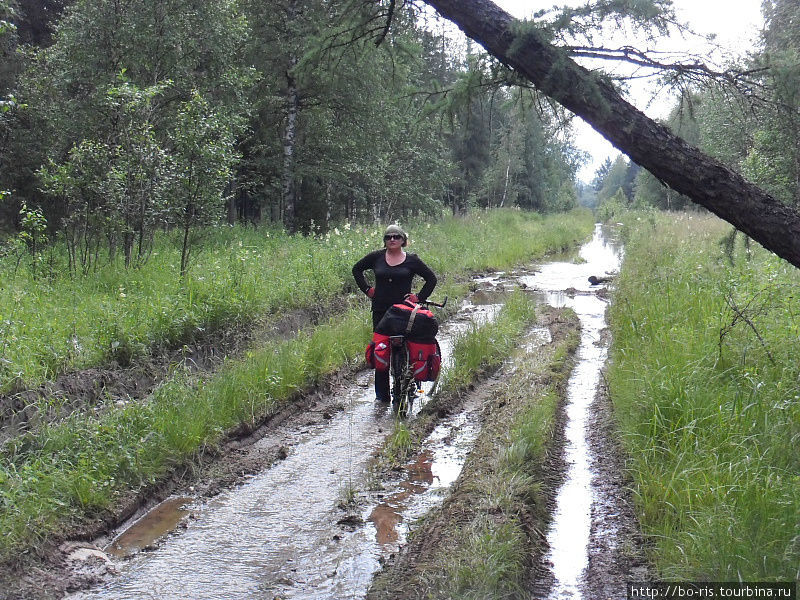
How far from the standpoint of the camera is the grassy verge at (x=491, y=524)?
3.87m

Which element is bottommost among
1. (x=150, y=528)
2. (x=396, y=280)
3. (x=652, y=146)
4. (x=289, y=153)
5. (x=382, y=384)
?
(x=150, y=528)

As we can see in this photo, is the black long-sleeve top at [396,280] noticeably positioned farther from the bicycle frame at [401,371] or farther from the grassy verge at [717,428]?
the grassy verge at [717,428]

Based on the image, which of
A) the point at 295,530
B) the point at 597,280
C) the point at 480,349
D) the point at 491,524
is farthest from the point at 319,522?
the point at 597,280

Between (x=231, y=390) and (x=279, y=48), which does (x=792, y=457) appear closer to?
(x=231, y=390)

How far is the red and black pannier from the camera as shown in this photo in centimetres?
734

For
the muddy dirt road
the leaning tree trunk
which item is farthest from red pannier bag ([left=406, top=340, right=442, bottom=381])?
the leaning tree trunk

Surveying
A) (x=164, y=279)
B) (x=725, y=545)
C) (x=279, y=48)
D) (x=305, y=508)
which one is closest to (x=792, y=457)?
(x=725, y=545)

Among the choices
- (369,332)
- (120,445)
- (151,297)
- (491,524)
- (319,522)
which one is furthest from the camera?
(369,332)

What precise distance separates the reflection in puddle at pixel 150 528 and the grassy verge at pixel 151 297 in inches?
84.9

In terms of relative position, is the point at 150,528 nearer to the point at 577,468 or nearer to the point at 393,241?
the point at 577,468

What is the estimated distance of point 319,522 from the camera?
16.5ft

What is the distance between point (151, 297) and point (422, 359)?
13.8ft

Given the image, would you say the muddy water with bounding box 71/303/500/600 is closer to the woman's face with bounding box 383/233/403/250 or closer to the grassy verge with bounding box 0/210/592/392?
the woman's face with bounding box 383/233/403/250

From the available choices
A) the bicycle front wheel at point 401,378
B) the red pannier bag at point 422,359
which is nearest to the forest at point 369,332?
the bicycle front wheel at point 401,378
